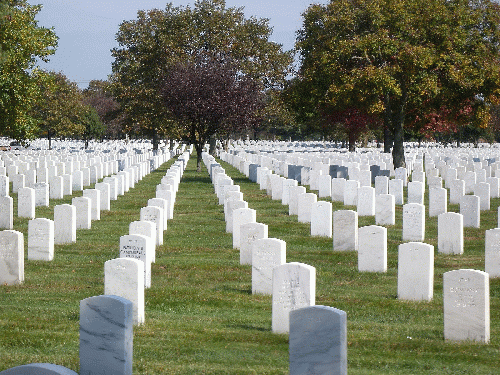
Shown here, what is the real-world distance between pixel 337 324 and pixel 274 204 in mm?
17752

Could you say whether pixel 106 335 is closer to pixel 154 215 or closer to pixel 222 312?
pixel 222 312

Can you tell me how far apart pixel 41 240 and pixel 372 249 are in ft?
18.3

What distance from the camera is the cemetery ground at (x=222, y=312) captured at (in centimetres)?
826

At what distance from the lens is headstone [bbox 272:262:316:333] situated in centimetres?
911

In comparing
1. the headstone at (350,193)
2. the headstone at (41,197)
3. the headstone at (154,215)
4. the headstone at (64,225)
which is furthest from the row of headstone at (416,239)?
the headstone at (41,197)

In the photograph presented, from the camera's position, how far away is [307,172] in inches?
1308

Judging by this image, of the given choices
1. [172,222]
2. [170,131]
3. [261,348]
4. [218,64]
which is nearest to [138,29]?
[170,131]

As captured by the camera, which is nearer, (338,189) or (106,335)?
(106,335)

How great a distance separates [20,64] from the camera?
33594 mm

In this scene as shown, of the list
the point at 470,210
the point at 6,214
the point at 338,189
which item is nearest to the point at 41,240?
the point at 6,214

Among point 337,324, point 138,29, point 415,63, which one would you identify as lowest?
point 337,324

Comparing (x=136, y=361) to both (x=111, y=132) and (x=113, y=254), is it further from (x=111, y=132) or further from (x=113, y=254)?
(x=111, y=132)

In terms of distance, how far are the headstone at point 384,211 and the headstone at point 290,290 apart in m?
10.0

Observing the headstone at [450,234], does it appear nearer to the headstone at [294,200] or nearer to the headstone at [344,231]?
the headstone at [344,231]
